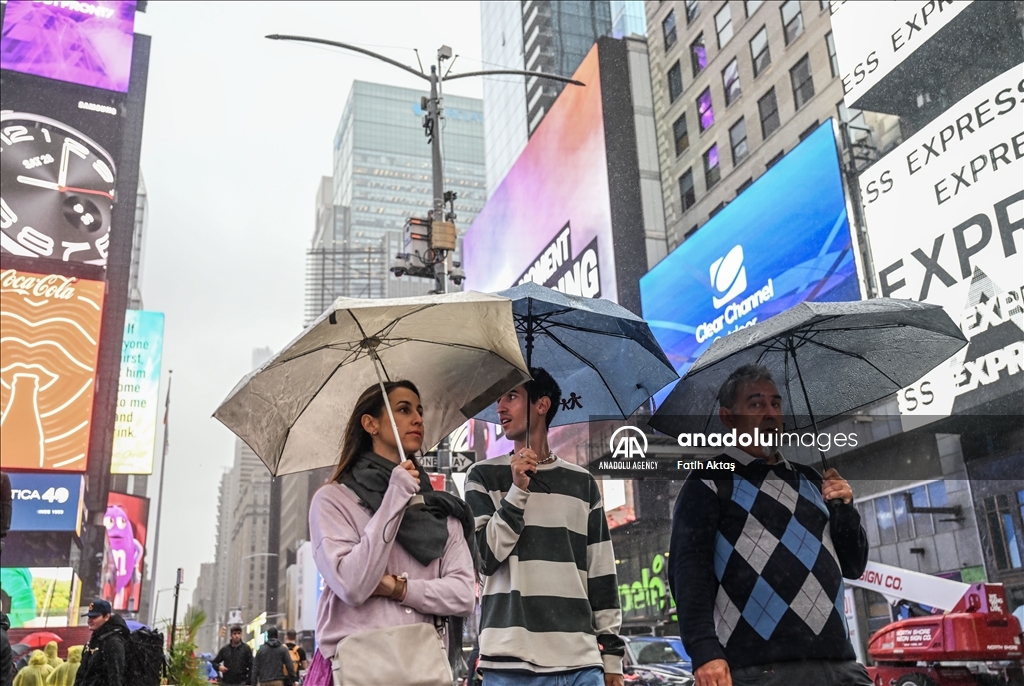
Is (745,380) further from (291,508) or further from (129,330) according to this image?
(291,508)

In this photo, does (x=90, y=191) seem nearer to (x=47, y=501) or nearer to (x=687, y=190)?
(x=47, y=501)

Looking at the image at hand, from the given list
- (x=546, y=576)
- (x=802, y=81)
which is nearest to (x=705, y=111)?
(x=802, y=81)

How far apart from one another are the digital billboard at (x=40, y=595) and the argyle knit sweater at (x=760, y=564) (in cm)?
3746

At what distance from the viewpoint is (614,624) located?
156 inches

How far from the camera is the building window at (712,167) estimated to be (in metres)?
32.1

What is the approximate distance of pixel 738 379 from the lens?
13.5 feet

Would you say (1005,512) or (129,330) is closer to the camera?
(1005,512)

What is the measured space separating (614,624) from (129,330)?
4828 cm

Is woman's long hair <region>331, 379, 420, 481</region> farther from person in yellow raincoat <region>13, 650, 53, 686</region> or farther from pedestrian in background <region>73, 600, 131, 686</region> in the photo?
person in yellow raincoat <region>13, 650, 53, 686</region>

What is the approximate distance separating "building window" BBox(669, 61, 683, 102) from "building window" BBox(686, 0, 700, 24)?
165 cm

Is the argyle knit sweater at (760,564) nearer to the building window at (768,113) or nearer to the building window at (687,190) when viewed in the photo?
the building window at (768,113)

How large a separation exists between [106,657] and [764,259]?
17.3m

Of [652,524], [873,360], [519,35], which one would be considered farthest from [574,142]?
[519,35]

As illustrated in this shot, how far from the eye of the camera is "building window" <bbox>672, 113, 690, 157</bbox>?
34.3m
